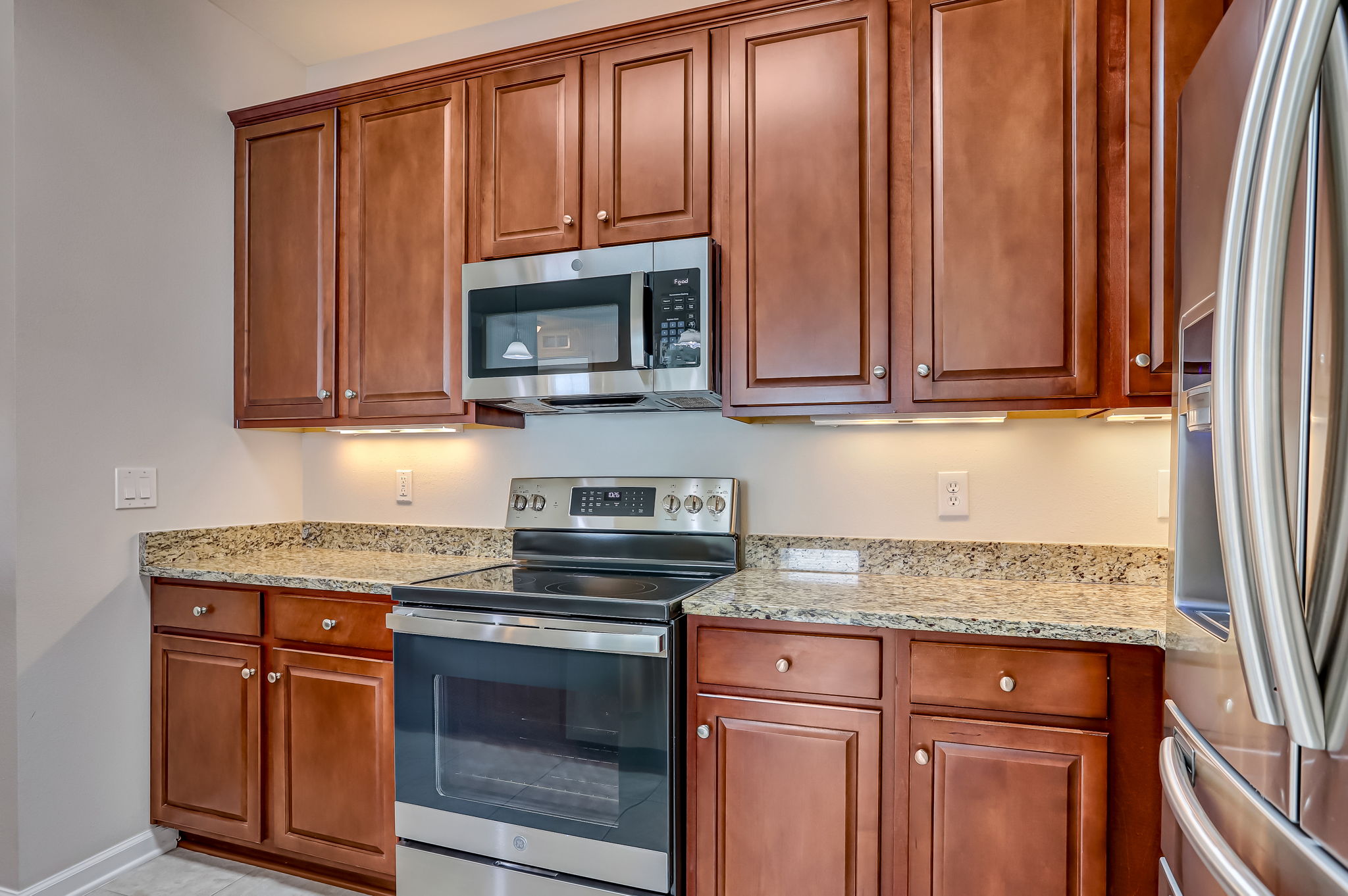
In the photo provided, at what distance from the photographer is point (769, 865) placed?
159 cm

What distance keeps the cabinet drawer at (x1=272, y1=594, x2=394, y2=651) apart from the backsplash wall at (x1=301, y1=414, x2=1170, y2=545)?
582 millimetres

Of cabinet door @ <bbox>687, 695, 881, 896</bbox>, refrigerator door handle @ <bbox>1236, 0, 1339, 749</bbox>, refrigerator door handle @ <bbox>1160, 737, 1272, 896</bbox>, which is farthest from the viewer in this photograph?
cabinet door @ <bbox>687, 695, 881, 896</bbox>

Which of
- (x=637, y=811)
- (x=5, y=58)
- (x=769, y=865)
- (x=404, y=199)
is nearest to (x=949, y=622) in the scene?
(x=769, y=865)

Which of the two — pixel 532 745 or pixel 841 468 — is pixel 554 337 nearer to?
pixel 841 468

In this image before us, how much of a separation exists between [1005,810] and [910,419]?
913 mm

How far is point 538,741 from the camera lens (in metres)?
1.77

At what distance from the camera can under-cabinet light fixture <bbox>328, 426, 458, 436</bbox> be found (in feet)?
7.95

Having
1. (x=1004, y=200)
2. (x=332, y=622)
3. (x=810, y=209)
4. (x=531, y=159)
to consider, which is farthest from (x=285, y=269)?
(x=1004, y=200)

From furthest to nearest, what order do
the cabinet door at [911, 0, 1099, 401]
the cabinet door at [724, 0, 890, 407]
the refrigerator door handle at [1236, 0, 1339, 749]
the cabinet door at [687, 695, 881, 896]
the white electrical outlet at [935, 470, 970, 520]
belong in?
the white electrical outlet at [935, 470, 970, 520] < the cabinet door at [724, 0, 890, 407] < the cabinet door at [911, 0, 1099, 401] < the cabinet door at [687, 695, 881, 896] < the refrigerator door handle at [1236, 0, 1339, 749]

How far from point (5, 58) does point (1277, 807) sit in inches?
121

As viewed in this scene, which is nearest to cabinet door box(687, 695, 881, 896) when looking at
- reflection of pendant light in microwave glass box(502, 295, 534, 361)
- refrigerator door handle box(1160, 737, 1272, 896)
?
refrigerator door handle box(1160, 737, 1272, 896)

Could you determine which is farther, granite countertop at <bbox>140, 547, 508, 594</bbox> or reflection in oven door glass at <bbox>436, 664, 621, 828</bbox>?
granite countertop at <bbox>140, 547, 508, 594</bbox>

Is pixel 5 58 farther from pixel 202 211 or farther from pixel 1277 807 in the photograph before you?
pixel 1277 807

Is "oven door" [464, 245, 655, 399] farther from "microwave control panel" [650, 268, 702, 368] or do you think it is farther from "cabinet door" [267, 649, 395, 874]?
"cabinet door" [267, 649, 395, 874]
